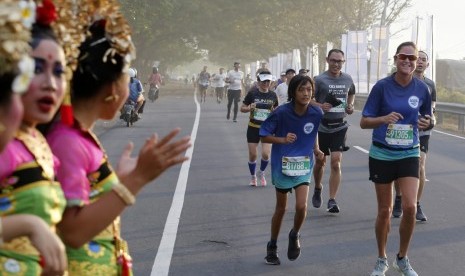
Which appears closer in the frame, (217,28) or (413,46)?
(413,46)

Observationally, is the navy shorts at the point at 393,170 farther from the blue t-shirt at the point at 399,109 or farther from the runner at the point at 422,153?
the runner at the point at 422,153

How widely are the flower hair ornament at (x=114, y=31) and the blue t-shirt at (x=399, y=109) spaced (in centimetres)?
489

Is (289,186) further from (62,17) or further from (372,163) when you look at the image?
(62,17)

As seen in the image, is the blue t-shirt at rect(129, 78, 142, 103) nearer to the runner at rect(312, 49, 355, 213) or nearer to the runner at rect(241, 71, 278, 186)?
the runner at rect(241, 71, 278, 186)

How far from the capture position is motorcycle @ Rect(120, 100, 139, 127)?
26406 mm

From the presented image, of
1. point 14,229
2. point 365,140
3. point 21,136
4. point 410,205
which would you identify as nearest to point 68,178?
point 21,136

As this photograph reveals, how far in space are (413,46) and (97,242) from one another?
5091 mm

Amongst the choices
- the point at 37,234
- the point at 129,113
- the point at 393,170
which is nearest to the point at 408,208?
the point at 393,170

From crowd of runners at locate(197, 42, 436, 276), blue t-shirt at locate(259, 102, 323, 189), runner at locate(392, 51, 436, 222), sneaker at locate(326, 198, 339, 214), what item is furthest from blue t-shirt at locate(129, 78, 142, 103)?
blue t-shirt at locate(259, 102, 323, 189)

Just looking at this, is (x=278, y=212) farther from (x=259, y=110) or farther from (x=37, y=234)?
(x=259, y=110)

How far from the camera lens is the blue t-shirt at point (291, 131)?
8430mm

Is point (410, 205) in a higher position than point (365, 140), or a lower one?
higher

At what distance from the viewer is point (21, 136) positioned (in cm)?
301

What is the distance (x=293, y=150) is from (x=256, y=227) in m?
1.77
